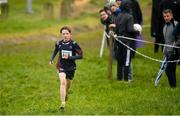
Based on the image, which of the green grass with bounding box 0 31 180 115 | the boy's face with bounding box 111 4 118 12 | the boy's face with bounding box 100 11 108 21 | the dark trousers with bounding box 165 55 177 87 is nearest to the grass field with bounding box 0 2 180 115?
the green grass with bounding box 0 31 180 115

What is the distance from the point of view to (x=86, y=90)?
14945 millimetres

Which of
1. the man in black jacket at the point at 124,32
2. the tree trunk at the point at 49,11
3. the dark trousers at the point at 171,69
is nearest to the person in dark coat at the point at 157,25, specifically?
the man in black jacket at the point at 124,32

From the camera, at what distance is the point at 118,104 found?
514 inches

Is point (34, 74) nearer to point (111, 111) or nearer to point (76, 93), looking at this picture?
point (76, 93)

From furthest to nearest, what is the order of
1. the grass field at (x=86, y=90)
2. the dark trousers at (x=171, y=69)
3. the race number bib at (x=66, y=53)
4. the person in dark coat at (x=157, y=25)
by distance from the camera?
1. the person in dark coat at (x=157, y=25)
2. the dark trousers at (x=171, y=69)
3. the grass field at (x=86, y=90)
4. the race number bib at (x=66, y=53)

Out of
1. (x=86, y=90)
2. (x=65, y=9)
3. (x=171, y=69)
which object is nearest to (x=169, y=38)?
(x=171, y=69)

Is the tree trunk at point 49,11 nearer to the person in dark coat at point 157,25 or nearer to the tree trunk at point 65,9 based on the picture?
the tree trunk at point 65,9

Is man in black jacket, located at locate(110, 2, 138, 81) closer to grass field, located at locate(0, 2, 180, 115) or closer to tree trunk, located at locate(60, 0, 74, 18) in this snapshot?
grass field, located at locate(0, 2, 180, 115)

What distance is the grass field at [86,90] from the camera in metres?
12.7

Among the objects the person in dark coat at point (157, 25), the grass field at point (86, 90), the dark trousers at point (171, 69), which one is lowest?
the grass field at point (86, 90)

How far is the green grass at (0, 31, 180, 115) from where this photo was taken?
41.9ft

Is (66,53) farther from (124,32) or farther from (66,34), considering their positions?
(124,32)

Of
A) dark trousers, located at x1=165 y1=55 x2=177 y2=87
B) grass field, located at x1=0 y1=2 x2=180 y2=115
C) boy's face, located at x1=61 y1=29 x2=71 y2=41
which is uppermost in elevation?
boy's face, located at x1=61 y1=29 x2=71 y2=41

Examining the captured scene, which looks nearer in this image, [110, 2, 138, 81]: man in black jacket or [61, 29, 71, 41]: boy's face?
[61, 29, 71, 41]: boy's face
